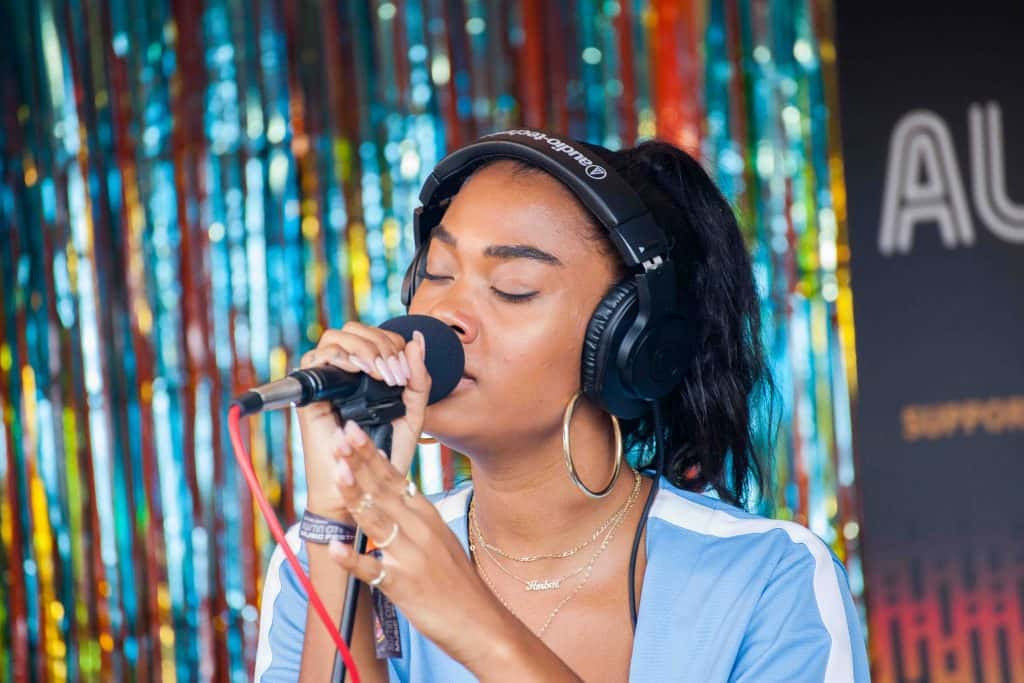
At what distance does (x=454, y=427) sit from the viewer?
1.26m

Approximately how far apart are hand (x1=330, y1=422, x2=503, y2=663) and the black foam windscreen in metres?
0.17

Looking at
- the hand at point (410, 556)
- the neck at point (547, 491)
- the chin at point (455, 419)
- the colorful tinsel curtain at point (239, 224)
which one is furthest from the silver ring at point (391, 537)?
the colorful tinsel curtain at point (239, 224)

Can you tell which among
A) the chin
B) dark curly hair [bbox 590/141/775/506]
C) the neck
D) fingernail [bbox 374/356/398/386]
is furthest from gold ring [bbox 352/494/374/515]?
dark curly hair [bbox 590/141/775/506]

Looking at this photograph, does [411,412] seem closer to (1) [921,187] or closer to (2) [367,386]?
(2) [367,386]

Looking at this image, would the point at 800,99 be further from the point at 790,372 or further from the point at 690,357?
the point at 690,357

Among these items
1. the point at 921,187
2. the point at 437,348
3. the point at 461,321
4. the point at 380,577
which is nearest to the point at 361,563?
the point at 380,577

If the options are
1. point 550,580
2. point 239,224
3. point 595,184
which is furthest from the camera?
point 239,224

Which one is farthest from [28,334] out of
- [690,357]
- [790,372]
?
[690,357]

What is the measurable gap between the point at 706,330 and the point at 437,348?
53 centimetres

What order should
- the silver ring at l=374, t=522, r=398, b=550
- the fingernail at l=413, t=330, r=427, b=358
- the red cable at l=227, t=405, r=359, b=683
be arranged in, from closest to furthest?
the red cable at l=227, t=405, r=359, b=683 → the silver ring at l=374, t=522, r=398, b=550 → the fingernail at l=413, t=330, r=427, b=358

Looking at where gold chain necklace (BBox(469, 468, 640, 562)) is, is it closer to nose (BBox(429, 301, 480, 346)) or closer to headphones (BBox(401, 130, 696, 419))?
headphones (BBox(401, 130, 696, 419))

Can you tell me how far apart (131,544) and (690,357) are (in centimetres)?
191

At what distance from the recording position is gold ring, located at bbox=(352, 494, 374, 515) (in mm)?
928

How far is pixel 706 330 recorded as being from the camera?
60.7 inches
